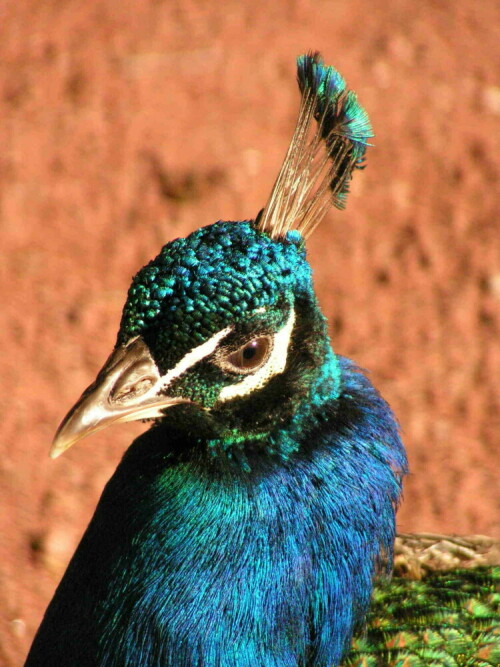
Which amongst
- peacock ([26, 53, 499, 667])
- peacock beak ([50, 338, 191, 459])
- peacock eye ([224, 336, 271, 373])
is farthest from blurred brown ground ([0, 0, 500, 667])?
peacock eye ([224, 336, 271, 373])

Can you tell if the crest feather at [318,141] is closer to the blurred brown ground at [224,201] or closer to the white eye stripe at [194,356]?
the white eye stripe at [194,356]

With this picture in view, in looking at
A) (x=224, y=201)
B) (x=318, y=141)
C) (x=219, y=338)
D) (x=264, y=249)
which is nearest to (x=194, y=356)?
(x=219, y=338)

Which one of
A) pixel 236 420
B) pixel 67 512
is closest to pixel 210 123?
pixel 67 512

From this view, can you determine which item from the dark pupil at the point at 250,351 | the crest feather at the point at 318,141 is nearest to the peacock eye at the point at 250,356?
the dark pupil at the point at 250,351

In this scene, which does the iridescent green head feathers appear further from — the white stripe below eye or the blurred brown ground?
the blurred brown ground

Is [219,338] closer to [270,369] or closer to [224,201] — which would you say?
[270,369]

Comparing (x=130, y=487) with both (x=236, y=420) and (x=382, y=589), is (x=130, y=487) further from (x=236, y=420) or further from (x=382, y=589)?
(x=382, y=589)

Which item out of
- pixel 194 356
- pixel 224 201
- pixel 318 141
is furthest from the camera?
pixel 224 201
